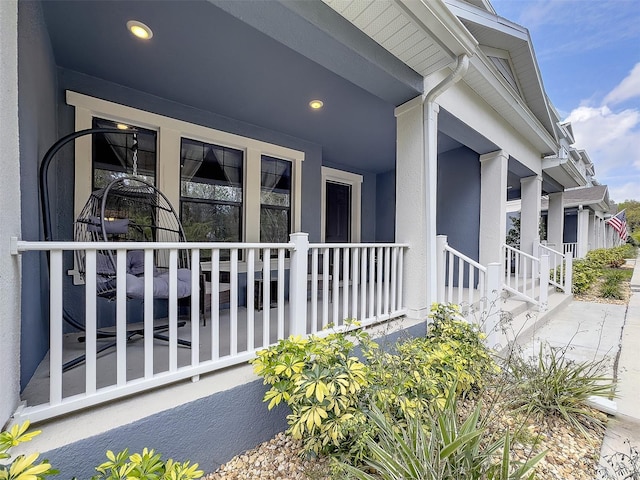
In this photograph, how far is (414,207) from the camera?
326 cm

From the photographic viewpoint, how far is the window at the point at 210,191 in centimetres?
407

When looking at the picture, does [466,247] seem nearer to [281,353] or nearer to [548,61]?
[281,353]

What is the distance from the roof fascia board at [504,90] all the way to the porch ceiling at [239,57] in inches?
44.7

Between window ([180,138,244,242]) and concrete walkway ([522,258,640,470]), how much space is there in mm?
4124

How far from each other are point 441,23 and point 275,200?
3.35m

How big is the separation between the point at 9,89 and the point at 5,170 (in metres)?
0.38

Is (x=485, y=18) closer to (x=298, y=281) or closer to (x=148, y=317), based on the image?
(x=298, y=281)

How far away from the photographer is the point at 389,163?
6.66 metres

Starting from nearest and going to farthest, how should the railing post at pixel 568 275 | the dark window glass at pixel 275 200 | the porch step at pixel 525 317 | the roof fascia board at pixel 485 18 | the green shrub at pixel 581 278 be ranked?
the roof fascia board at pixel 485 18
the porch step at pixel 525 317
the dark window glass at pixel 275 200
the railing post at pixel 568 275
the green shrub at pixel 581 278

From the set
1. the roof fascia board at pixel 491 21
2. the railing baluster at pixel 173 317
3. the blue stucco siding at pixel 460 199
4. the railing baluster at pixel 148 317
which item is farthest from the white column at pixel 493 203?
the railing baluster at pixel 148 317

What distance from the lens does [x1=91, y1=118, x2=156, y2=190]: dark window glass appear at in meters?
3.39

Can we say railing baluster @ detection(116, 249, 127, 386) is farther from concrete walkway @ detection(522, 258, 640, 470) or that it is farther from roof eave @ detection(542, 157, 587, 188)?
roof eave @ detection(542, 157, 587, 188)

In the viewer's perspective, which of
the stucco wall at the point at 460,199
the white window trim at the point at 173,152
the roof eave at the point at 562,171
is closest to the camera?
the white window trim at the point at 173,152

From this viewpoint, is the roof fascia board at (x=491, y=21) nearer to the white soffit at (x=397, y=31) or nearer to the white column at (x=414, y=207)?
the white soffit at (x=397, y=31)
